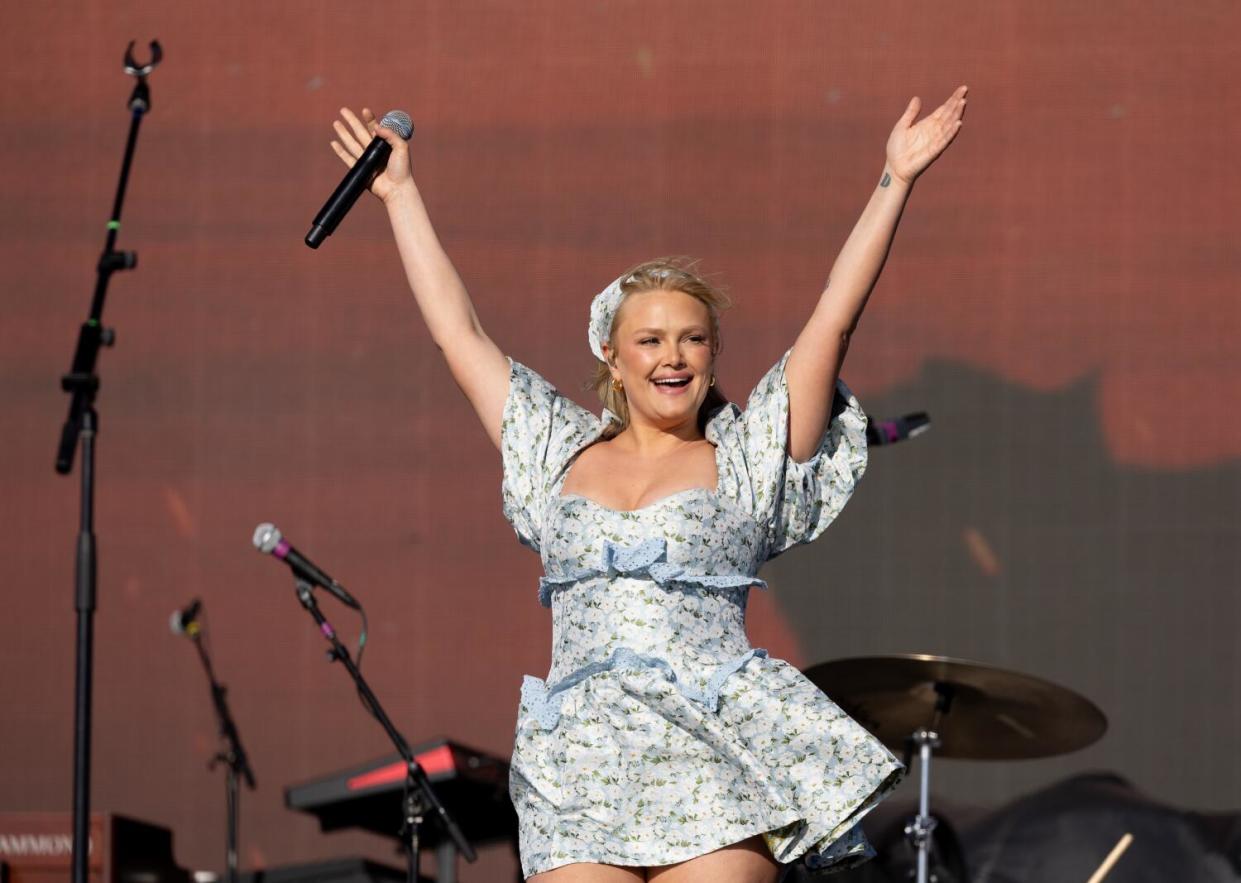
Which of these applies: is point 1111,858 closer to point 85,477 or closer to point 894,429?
point 894,429

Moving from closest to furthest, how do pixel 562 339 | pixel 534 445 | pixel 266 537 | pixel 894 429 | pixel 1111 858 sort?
pixel 534 445
pixel 266 537
pixel 894 429
pixel 1111 858
pixel 562 339

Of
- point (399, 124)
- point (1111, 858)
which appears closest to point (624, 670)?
point (399, 124)

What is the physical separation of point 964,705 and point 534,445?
1.69 m

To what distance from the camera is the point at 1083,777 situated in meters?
4.59

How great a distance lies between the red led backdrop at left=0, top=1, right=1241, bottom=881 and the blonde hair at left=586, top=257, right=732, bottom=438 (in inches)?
97.4

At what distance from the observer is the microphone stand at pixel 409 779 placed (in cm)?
351

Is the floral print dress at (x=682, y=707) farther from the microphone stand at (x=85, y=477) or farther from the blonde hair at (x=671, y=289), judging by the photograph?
the microphone stand at (x=85, y=477)

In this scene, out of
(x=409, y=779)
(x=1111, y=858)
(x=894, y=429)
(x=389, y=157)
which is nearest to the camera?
(x=389, y=157)

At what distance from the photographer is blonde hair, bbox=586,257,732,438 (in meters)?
2.42

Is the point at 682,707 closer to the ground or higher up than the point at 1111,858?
higher up

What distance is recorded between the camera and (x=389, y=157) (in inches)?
104

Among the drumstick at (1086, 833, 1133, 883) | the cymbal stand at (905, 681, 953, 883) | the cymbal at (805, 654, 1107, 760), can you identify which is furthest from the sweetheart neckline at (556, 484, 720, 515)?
the drumstick at (1086, 833, 1133, 883)

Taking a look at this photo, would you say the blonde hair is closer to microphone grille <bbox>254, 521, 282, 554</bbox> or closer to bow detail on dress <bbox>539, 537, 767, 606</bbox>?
bow detail on dress <bbox>539, 537, 767, 606</bbox>

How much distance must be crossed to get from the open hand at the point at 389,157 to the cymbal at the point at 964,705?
1424 mm
